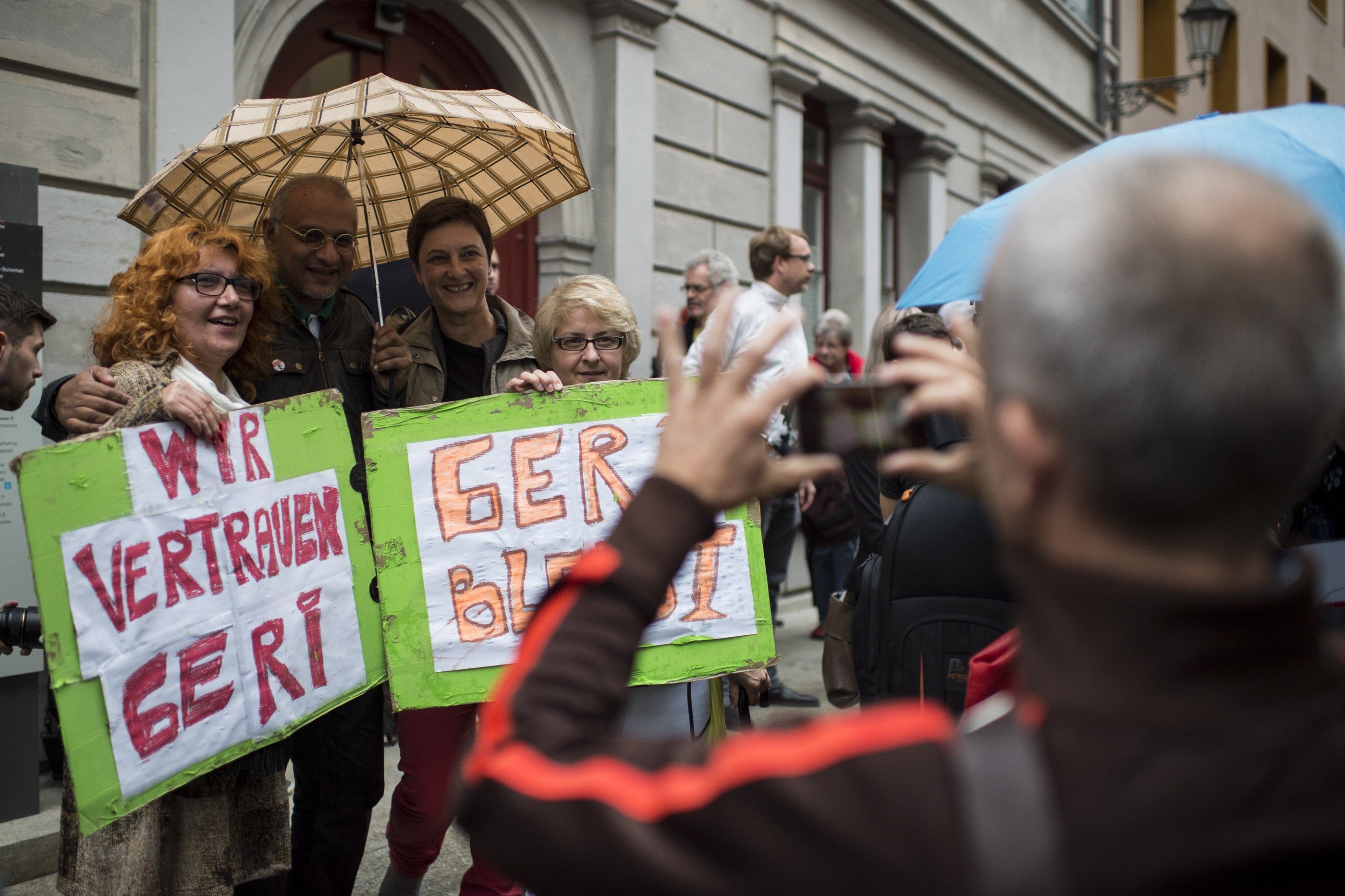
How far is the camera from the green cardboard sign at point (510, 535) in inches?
102

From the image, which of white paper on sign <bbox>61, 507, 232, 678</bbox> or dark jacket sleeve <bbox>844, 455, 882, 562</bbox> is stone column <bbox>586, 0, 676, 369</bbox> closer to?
dark jacket sleeve <bbox>844, 455, 882, 562</bbox>

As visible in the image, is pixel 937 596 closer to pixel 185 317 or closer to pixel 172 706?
pixel 172 706

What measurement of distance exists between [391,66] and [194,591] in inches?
176

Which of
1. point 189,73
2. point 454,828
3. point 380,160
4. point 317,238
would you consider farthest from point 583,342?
point 189,73

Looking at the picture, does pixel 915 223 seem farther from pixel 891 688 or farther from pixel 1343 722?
pixel 1343 722

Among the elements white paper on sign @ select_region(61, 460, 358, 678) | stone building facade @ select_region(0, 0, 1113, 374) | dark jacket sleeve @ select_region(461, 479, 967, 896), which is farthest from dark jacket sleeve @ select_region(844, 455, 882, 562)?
dark jacket sleeve @ select_region(461, 479, 967, 896)

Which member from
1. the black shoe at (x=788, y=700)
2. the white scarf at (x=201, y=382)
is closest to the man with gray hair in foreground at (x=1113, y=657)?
the white scarf at (x=201, y=382)

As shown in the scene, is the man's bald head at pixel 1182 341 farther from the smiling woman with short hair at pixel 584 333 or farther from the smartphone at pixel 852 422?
the smiling woman with short hair at pixel 584 333

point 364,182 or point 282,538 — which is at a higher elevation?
point 364,182

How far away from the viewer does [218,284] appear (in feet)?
8.67

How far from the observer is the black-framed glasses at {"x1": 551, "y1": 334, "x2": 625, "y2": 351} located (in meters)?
2.99

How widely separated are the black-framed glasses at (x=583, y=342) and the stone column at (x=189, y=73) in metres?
2.52

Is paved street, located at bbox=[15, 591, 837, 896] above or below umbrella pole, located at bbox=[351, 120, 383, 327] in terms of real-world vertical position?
below

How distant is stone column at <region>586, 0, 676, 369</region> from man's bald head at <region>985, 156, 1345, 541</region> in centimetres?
623
